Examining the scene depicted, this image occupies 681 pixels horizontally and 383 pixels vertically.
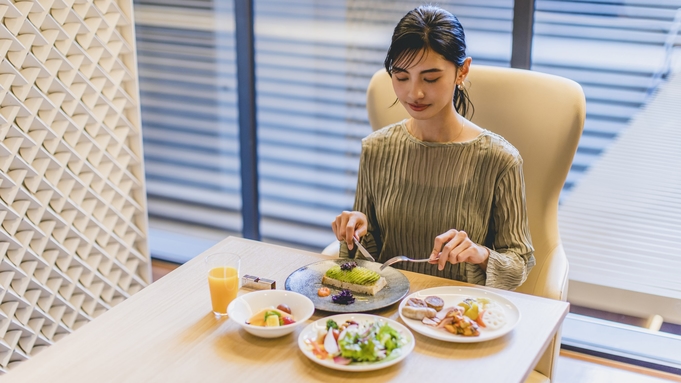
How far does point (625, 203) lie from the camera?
2.50 meters

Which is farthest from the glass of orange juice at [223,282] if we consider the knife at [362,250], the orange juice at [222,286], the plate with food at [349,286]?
the knife at [362,250]

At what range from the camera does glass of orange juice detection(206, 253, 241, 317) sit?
1.47 metres

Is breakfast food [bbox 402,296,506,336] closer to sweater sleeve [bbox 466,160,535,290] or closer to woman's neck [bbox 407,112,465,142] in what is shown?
sweater sleeve [bbox 466,160,535,290]

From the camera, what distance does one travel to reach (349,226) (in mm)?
1755

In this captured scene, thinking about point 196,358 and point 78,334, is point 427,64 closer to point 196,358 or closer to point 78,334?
point 196,358

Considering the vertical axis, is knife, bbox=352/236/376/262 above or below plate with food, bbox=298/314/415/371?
above

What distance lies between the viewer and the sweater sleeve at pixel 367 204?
1.94 m

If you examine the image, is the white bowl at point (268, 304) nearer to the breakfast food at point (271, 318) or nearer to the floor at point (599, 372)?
the breakfast food at point (271, 318)

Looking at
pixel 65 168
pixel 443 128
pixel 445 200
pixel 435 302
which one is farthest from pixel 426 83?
pixel 65 168

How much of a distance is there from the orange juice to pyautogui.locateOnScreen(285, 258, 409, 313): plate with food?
Answer: 0.14 meters

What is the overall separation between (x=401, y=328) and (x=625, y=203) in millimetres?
1395

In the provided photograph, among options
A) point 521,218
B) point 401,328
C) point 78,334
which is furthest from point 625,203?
point 78,334

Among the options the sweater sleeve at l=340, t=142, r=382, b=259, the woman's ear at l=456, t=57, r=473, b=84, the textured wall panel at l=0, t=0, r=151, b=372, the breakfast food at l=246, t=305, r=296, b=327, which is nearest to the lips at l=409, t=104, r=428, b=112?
the woman's ear at l=456, t=57, r=473, b=84

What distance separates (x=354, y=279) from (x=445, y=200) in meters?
0.37
